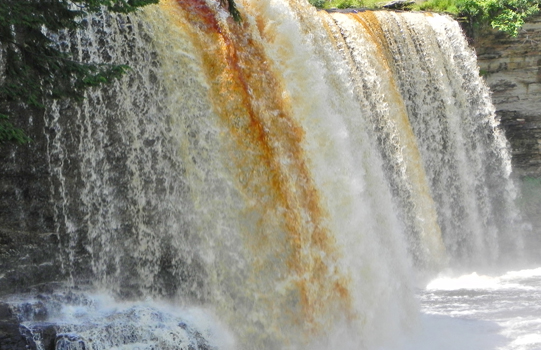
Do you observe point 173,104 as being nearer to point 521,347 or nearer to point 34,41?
point 34,41

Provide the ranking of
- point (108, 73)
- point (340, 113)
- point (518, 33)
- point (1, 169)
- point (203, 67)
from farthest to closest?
point (518, 33) → point (340, 113) → point (203, 67) → point (1, 169) → point (108, 73)

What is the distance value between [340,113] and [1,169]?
428cm

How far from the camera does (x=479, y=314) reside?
29.9 ft

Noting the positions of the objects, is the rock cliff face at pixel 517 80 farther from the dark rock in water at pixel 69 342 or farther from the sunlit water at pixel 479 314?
the dark rock in water at pixel 69 342

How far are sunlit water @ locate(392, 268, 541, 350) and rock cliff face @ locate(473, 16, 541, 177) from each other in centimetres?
358

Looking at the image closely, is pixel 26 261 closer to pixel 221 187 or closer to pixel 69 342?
pixel 69 342

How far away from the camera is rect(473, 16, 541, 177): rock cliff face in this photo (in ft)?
45.7

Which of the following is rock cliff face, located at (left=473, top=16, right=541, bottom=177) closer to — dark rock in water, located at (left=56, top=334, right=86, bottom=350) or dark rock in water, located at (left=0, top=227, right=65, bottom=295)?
dark rock in water, located at (left=0, top=227, right=65, bottom=295)

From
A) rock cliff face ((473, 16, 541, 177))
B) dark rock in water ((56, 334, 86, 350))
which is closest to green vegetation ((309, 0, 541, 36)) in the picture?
rock cliff face ((473, 16, 541, 177))

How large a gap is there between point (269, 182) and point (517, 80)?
28.5 ft

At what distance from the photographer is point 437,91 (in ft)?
39.6

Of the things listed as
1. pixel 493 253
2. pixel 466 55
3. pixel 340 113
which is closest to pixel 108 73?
pixel 340 113

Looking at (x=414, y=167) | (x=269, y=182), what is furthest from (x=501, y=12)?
(x=269, y=182)

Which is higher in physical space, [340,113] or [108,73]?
[108,73]
